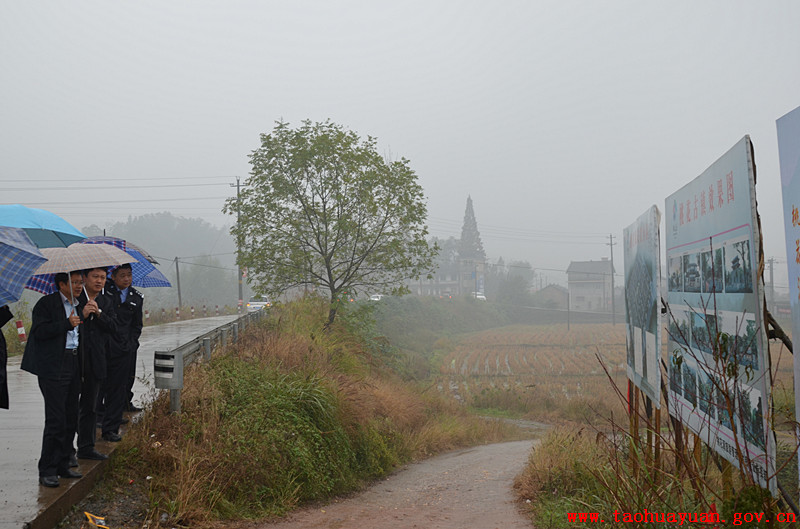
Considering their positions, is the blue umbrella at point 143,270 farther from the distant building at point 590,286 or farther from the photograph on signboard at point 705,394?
the distant building at point 590,286

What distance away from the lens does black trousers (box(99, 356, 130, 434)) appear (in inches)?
280

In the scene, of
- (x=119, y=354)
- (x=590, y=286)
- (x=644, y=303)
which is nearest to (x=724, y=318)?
(x=644, y=303)

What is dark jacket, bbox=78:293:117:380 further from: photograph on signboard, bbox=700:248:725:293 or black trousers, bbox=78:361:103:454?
photograph on signboard, bbox=700:248:725:293

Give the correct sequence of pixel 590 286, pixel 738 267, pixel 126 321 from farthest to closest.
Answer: pixel 590 286, pixel 126 321, pixel 738 267

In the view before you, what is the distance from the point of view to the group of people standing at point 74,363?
18.4 feet

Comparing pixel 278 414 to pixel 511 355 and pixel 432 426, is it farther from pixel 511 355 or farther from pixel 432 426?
pixel 511 355

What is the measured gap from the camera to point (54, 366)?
221 inches

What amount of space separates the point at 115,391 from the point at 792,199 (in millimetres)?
6627

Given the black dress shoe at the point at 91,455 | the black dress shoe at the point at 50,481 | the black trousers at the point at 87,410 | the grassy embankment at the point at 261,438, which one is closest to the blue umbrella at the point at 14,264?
the black trousers at the point at 87,410

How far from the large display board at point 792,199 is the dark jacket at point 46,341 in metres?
5.32

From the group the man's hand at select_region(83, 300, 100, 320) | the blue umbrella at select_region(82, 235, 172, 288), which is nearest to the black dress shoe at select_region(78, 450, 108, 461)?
the man's hand at select_region(83, 300, 100, 320)

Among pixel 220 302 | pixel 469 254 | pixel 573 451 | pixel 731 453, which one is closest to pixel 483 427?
pixel 573 451

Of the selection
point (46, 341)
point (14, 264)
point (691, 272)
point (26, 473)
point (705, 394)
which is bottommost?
point (26, 473)

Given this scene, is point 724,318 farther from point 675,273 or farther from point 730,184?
point 675,273
